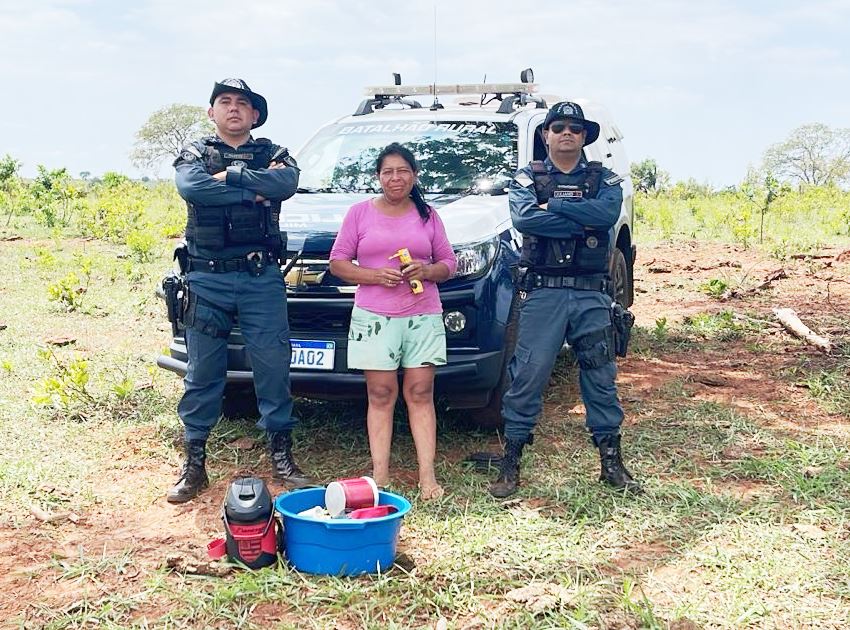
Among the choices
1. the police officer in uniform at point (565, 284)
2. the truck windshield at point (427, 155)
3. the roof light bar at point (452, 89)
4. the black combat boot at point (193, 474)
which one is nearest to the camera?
the police officer in uniform at point (565, 284)

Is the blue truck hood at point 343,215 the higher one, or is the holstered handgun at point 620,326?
the blue truck hood at point 343,215

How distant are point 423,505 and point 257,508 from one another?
0.99m

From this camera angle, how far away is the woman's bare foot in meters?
4.23

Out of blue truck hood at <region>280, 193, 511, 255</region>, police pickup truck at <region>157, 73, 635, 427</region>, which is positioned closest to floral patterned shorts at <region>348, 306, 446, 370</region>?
police pickup truck at <region>157, 73, 635, 427</region>

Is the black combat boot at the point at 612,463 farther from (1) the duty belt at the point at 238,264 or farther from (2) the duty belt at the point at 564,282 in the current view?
(1) the duty belt at the point at 238,264

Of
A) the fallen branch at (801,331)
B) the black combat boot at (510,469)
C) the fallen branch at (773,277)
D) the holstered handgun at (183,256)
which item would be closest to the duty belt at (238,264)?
the holstered handgun at (183,256)

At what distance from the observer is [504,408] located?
14.5ft

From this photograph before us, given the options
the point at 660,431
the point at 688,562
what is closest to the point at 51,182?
the point at 660,431

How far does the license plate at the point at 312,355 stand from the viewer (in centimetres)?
459

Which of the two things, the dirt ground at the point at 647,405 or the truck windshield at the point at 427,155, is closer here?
the dirt ground at the point at 647,405

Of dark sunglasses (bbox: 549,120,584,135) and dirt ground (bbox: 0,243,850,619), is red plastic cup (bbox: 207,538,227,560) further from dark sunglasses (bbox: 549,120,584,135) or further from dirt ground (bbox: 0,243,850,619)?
dark sunglasses (bbox: 549,120,584,135)

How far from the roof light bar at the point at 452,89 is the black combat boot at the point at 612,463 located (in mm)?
3105

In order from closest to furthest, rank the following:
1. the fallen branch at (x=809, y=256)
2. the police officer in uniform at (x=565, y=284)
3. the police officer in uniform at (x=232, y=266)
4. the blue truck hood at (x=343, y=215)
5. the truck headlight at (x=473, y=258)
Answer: the police officer in uniform at (x=565, y=284), the police officer in uniform at (x=232, y=266), the truck headlight at (x=473, y=258), the blue truck hood at (x=343, y=215), the fallen branch at (x=809, y=256)

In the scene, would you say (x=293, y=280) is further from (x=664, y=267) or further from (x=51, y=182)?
(x=51, y=182)
